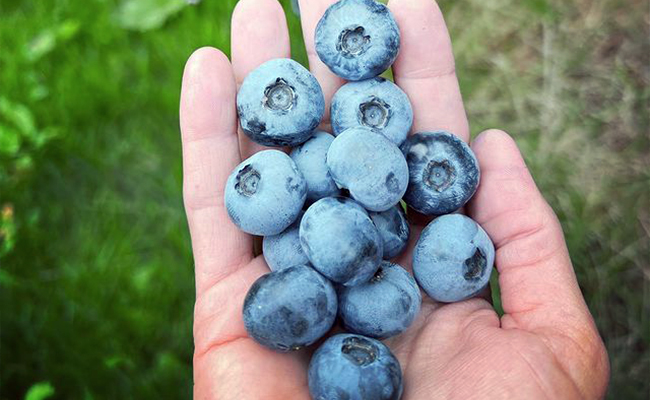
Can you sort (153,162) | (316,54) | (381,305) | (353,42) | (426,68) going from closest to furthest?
1. (381,305)
2. (353,42)
3. (426,68)
4. (316,54)
5. (153,162)

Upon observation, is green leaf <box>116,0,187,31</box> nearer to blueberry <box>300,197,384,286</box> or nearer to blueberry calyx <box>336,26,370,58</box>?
blueberry calyx <box>336,26,370,58</box>

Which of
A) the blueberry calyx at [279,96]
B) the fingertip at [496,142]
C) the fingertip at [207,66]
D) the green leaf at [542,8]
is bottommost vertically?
the fingertip at [496,142]

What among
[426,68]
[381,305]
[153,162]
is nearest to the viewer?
[381,305]

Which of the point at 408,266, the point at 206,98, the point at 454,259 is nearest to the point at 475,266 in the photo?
the point at 454,259

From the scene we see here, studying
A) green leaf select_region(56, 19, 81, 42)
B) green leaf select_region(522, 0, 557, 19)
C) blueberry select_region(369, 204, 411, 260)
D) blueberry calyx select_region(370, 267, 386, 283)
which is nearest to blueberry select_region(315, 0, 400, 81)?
blueberry select_region(369, 204, 411, 260)

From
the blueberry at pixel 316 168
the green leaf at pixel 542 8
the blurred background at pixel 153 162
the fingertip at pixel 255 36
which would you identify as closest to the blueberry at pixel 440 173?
the blueberry at pixel 316 168

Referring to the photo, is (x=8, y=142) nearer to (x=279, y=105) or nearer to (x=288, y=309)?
(x=279, y=105)

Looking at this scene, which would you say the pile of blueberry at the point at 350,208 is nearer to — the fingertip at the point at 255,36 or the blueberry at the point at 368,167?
the blueberry at the point at 368,167

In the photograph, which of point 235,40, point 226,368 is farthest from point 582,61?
point 226,368
